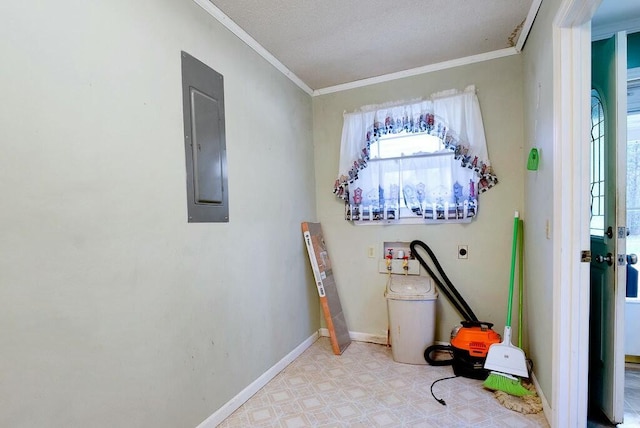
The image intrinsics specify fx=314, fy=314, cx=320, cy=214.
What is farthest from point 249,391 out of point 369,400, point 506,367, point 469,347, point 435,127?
point 435,127

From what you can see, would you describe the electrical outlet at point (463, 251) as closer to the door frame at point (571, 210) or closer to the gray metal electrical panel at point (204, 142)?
the door frame at point (571, 210)

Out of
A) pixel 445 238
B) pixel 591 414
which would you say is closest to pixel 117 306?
pixel 445 238

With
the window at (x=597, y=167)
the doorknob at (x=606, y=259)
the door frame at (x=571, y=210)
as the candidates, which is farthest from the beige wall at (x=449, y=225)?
the door frame at (x=571, y=210)

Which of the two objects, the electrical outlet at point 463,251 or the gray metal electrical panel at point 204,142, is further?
the electrical outlet at point 463,251

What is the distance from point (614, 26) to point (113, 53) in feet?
9.56

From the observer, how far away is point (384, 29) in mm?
2078

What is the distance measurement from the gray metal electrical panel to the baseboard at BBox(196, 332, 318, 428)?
3.53ft

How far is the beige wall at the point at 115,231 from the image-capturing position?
3.29 ft

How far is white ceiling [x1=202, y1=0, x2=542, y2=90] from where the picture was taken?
1.85m

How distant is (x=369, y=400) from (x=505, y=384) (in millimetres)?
852

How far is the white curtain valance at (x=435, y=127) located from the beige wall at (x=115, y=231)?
105 cm

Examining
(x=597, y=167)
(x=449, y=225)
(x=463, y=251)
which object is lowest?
(x=463, y=251)

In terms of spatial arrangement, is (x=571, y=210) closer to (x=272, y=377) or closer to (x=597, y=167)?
(x=597, y=167)

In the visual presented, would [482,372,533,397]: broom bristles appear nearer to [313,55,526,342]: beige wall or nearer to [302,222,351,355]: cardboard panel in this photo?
[313,55,526,342]: beige wall
